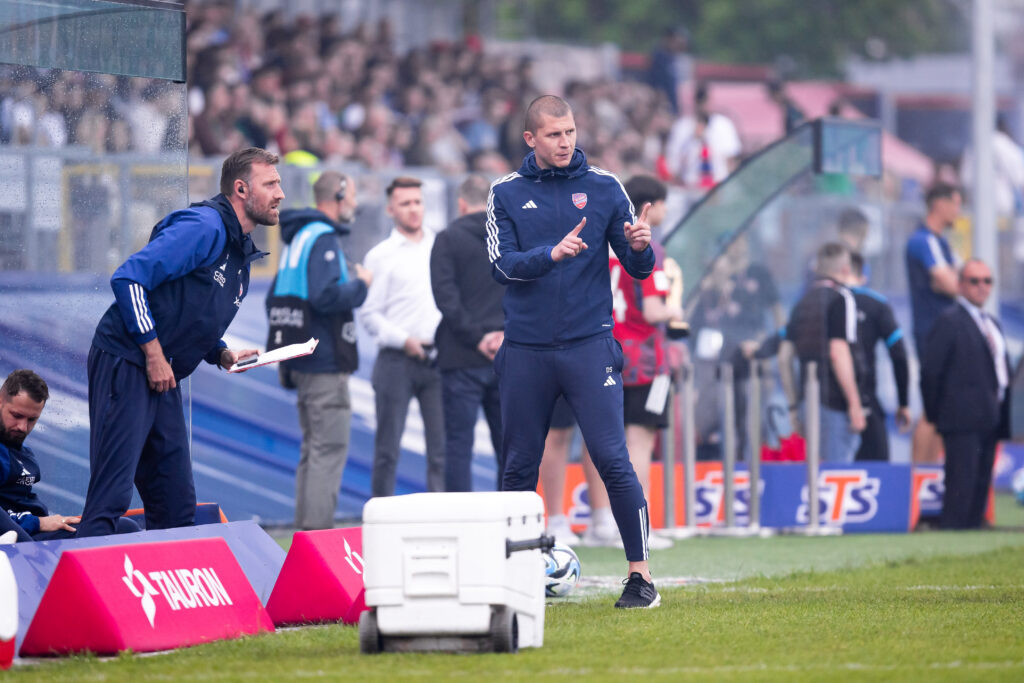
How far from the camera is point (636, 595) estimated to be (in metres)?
7.30

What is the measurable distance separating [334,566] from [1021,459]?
37.6 feet

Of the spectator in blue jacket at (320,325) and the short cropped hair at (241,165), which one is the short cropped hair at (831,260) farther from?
the short cropped hair at (241,165)

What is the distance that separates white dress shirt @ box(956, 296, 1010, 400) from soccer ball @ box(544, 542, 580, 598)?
6.29 metres

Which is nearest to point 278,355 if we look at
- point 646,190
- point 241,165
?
point 241,165

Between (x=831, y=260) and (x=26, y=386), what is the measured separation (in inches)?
287

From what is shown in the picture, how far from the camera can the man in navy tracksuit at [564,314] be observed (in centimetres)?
728

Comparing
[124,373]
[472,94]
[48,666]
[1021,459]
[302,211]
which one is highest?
[472,94]

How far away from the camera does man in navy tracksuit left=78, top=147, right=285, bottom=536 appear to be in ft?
22.9

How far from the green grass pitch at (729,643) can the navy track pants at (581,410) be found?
473 millimetres

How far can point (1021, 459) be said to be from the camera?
1683cm

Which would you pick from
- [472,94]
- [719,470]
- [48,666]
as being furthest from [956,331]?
[472,94]

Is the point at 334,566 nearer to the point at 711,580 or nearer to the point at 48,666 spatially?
the point at 48,666

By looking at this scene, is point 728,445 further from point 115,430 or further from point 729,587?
point 115,430

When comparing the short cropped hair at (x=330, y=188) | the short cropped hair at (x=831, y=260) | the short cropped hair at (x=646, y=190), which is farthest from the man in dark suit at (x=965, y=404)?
the short cropped hair at (x=330, y=188)
